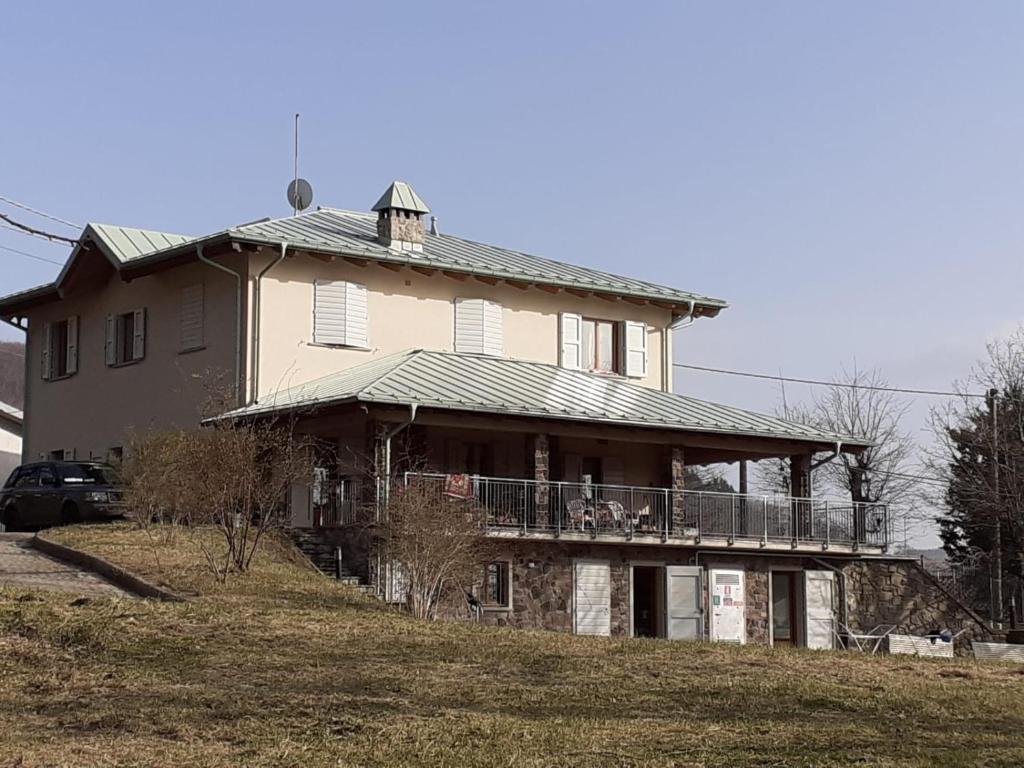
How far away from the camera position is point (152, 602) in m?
18.9

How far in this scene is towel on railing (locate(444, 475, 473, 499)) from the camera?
26.4 m

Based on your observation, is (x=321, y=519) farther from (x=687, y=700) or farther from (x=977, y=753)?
(x=977, y=753)

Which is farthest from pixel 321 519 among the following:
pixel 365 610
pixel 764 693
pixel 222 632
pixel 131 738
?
pixel 131 738

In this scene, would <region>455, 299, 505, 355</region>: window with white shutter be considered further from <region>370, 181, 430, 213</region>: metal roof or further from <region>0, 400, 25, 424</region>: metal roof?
<region>0, 400, 25, 424</region>: metal roof

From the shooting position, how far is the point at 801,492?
3272 cm

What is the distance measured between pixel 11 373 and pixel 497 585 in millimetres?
103438

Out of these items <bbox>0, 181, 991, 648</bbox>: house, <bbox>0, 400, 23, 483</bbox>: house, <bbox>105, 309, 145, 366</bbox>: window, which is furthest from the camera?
<bbox>0, 400, 23, 483</bbox>: house

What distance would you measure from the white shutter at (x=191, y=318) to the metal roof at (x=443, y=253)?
1.84 m

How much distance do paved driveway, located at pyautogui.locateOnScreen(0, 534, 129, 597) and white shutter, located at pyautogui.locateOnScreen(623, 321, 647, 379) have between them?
15.8m

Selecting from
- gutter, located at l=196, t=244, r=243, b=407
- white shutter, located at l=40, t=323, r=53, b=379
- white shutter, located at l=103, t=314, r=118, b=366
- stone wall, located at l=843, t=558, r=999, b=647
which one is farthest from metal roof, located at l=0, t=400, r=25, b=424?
stone wall, located at l=843, t=558, r=999, b=647

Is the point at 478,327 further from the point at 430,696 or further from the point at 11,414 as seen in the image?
the point at 430,696

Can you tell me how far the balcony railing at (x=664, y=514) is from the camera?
28.4m

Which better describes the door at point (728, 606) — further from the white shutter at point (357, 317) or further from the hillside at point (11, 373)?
the hillside at point (11, 373)

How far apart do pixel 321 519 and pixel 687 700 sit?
47.7 ft
